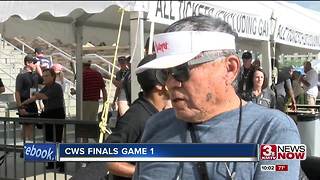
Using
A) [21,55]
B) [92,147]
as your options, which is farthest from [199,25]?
[21,55]

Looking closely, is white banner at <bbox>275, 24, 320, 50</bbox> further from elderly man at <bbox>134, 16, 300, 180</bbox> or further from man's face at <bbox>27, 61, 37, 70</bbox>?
elderly man at <bbox>134, 16, 300, 180</bbox>

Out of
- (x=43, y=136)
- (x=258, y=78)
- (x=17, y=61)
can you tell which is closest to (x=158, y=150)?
(x=43, y=136)

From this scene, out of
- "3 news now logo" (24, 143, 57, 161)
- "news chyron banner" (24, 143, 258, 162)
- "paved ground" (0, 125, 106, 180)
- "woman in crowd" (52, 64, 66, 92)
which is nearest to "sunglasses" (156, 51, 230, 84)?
"news chyron banner" (24, 143, 258, 162)

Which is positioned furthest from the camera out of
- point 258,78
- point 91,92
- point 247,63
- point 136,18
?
point 91,92

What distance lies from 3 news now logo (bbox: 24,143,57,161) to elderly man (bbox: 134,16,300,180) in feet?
1.10

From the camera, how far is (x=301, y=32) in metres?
8.37

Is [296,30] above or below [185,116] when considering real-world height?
above

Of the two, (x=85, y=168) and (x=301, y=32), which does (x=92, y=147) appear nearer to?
(x=85, y=168)

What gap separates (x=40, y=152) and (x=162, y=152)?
0.30 m

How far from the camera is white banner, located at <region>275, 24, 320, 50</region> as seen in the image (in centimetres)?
774

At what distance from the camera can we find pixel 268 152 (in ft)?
3.99

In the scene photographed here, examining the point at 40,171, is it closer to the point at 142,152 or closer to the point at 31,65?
the point at 31,65

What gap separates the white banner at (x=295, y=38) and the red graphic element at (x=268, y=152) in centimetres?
661

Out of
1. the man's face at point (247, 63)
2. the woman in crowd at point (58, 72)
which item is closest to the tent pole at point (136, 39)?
the man's face at point (247, 63)
